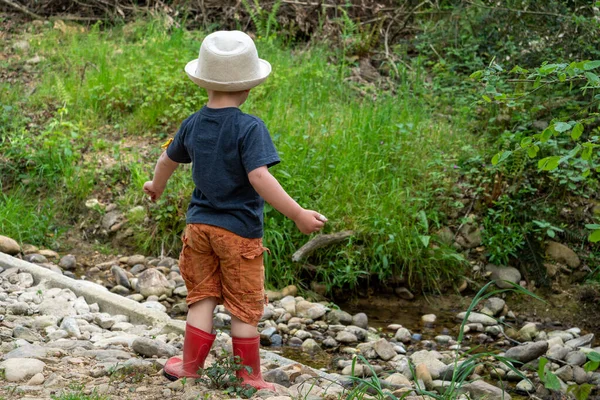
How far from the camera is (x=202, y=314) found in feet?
10.7

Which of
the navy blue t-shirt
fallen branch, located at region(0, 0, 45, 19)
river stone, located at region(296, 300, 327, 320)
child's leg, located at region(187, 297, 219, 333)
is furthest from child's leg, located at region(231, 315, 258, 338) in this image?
fallen branch, located at region(0, 0, 45, 19)

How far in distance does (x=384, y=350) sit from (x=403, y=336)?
402mm

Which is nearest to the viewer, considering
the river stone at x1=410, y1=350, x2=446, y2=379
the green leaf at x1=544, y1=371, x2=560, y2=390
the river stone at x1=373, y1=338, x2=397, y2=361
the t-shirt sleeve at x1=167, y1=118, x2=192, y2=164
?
the green leaf at x1=544, y1=371, x2=560, y2=390

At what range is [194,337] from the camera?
3.24 meters

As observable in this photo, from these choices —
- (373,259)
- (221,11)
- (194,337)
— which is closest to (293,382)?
(194,337)

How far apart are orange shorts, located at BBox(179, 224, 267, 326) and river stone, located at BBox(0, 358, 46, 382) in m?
0.67

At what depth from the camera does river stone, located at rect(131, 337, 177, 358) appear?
3.71m

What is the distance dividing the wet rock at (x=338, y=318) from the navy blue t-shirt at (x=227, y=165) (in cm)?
219

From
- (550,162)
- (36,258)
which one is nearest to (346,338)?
(36,258)

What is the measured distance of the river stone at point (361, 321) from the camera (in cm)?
534

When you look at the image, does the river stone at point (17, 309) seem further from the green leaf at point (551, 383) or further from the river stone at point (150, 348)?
the green leaf at point (551, 383)

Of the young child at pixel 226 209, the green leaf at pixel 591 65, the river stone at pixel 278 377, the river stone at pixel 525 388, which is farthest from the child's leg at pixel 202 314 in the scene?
the river stone at pixel 525 388

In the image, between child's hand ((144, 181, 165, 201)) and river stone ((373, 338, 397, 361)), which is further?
river stone ((373, 338, 397, 361))

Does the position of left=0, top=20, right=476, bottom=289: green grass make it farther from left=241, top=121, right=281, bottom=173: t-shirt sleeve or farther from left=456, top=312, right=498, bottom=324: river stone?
left=241, top=121, right=281, bottom=173: t-shirt sleeve
